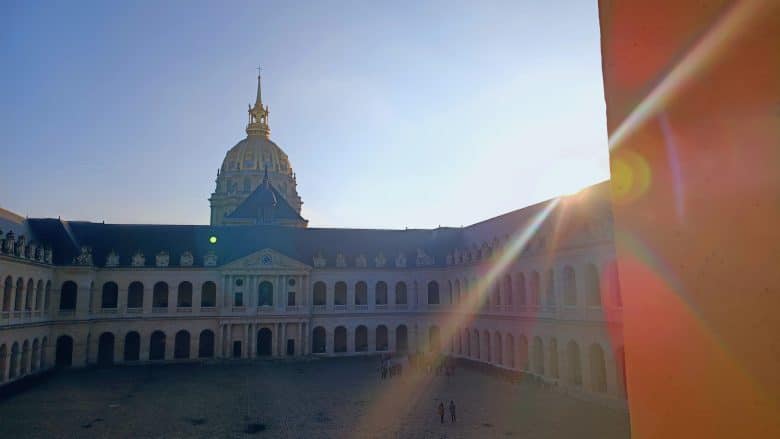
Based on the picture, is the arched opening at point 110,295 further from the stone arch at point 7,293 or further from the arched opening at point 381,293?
the arched opening at point 381,293

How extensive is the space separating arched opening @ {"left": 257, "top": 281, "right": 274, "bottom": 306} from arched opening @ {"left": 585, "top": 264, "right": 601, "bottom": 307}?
35195 mm

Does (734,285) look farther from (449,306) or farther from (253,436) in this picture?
(449,306)

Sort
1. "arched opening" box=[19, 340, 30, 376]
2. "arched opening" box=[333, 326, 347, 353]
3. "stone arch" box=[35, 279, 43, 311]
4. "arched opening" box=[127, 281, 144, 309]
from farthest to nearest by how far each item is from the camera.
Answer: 1. "arched opening" box=[333, 326, 347, 353]
2. "arched opening" box=[127, 281, 144, 309]
3. "stone arch" box=[35, 279, 43, 311]
4. "arched opening" box=[19, 340, 30, 376]

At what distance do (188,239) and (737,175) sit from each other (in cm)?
6437

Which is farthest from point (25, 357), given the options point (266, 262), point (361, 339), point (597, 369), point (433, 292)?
point (597, 369)

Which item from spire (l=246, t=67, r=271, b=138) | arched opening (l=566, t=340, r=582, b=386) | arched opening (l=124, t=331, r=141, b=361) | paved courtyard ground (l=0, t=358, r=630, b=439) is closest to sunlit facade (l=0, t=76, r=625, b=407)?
arched opening (l=566, t=340, r=582, b=386)

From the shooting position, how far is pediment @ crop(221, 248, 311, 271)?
59500mm

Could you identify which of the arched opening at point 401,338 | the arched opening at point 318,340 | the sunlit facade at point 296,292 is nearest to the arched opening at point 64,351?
the sunlit facade at point 296,292

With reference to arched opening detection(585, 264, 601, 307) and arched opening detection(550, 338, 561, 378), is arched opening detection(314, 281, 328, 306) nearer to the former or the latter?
arched opening detection(550, 338, 561, 378)

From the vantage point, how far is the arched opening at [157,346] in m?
57.0

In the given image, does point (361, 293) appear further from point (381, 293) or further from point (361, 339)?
point (361, 339)

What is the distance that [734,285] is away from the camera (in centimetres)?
217

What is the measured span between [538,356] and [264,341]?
3056 centimetres

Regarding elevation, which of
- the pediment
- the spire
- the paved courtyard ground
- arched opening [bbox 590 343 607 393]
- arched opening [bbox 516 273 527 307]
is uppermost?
the spire
